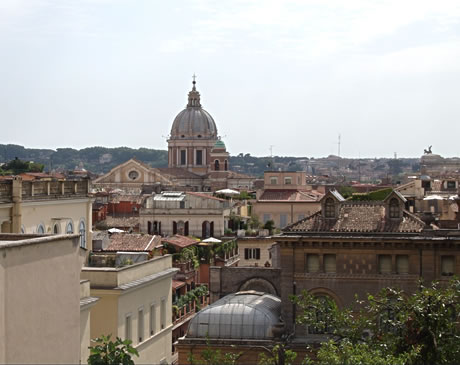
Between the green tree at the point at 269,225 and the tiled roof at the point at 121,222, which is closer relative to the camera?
the tiled roof at the point at 121,222

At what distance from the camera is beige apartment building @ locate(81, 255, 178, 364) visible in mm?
28750

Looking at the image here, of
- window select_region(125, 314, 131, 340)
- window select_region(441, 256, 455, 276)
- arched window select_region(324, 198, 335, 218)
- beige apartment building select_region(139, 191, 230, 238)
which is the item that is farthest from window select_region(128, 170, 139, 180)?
window select_region(125, 314, 131, 340)

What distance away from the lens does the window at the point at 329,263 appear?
44.8 m

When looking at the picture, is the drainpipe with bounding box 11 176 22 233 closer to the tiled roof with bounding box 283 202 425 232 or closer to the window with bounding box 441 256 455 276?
the tiled roof with bounding box 283 202 425 232

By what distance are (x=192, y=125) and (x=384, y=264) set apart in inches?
5410

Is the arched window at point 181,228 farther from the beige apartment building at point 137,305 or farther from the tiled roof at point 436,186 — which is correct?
the beige apartment building at point 137,305

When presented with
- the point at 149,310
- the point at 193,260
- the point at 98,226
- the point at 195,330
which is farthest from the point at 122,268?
the point at 98,226

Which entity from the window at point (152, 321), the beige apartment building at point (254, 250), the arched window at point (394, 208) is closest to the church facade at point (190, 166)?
the beige apartment building at point (254, 250)

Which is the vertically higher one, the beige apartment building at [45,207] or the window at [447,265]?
the beige apartment building at [45,207]

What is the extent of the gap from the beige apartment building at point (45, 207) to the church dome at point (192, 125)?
139201mm

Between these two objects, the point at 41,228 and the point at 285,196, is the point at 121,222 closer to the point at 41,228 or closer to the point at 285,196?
the point at 285,196

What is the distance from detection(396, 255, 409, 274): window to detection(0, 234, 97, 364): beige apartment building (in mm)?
30565

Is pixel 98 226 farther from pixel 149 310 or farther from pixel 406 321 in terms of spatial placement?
pixel 406 321

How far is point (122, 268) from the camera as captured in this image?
96.3 feet
